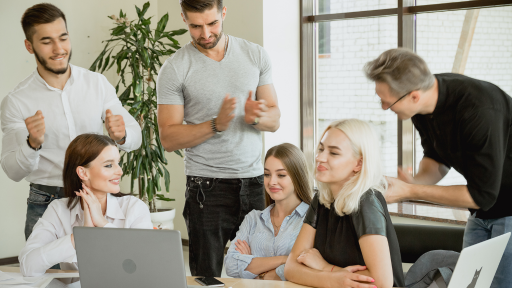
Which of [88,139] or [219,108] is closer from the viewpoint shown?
[88,139]

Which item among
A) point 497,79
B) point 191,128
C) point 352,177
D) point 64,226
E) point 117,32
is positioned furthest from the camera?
point 117,32

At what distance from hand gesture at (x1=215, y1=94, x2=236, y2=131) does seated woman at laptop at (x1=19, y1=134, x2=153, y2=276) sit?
474 mm

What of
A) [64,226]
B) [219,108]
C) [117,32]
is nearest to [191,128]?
[219,108]

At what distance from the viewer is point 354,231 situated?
66.9 inches

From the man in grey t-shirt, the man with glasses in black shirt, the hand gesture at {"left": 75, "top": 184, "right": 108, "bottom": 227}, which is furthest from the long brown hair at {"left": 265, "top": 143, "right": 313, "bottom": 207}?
the hand gesture at {"left": 75, "top": 184, "right": 108, "bottom": 227}

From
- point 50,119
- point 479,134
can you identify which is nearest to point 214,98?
point 50,119

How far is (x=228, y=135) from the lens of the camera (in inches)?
86.2

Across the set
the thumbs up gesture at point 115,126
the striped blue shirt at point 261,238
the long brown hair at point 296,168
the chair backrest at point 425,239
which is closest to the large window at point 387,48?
the chair backrest at point 425,239

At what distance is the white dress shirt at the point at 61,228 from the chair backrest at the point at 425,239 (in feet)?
4.08

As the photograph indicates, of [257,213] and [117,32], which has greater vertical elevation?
[117,32]

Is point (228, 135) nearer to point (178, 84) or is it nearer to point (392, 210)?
point (178, 84)

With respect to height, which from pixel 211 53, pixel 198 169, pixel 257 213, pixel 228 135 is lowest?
pixel 257 213

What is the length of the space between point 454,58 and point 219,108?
7.10ft

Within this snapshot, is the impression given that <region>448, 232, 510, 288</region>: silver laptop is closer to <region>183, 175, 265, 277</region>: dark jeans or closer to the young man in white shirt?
<region>183, 175, 265, 277</region>: dark jeans
